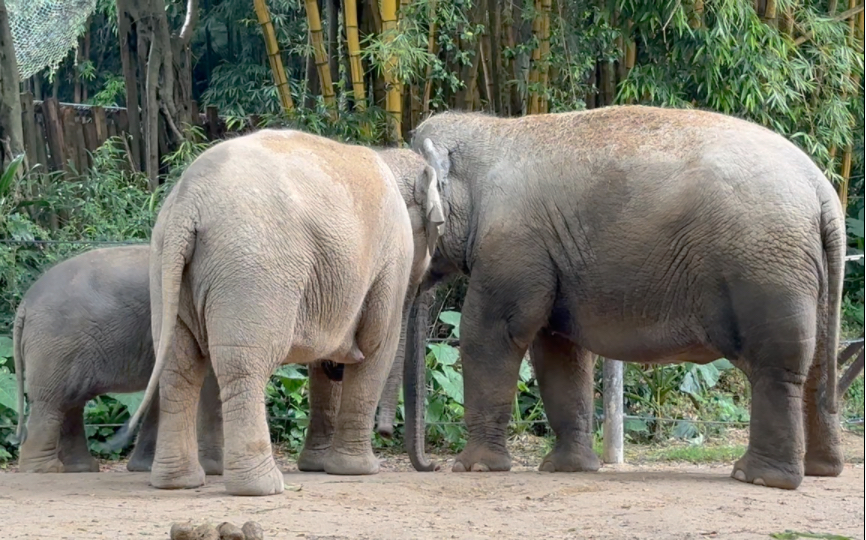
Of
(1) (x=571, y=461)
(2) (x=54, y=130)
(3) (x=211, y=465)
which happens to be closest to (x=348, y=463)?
(3) (x=211, y=465)

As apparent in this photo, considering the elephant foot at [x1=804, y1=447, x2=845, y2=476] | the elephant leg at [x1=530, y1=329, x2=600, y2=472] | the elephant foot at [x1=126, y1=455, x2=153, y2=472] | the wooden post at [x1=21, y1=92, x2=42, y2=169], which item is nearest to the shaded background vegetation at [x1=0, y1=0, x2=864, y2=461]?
the wooden post at [x1=21, y1=92, x2=42, y2=169]

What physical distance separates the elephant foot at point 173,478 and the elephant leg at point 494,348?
5.80 feet

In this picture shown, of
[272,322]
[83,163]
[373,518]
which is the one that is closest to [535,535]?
[373,518]

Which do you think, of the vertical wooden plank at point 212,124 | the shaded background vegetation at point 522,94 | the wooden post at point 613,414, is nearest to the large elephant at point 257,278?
the wooden post at point 613,414

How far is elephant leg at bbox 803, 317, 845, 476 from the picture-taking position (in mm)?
6848

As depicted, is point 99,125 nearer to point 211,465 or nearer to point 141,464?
point 141,464

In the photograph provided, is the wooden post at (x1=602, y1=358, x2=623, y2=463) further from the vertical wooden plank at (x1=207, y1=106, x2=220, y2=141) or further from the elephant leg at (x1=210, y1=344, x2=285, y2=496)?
the vertical wooden plank at (x1=207, y1=106, x2=220, y2=141)

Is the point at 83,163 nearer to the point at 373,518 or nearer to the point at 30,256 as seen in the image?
the point at 30,256

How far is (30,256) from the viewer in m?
9.26

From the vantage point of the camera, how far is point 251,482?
5.61m

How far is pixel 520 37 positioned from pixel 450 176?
3.73m

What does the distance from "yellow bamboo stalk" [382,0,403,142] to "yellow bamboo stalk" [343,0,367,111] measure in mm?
202

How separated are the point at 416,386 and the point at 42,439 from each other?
6.70 ft

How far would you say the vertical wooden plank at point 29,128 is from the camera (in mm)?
11859
